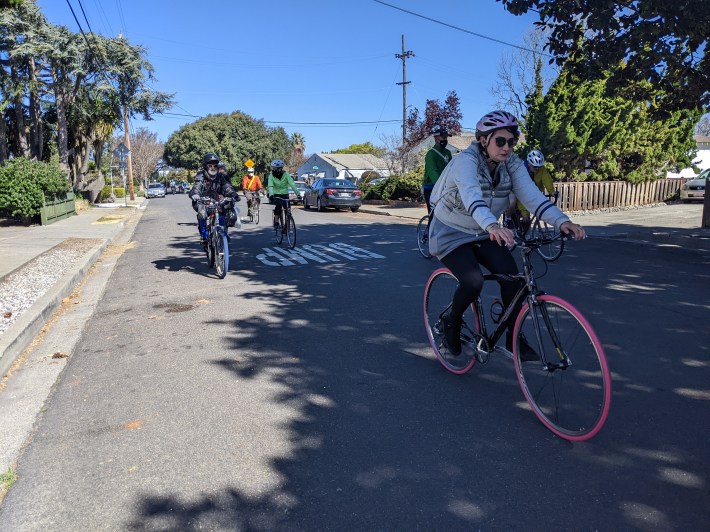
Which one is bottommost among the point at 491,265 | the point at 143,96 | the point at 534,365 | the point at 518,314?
the point at 534,365

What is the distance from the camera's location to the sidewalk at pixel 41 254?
5648 mm

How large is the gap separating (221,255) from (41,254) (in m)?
5.01

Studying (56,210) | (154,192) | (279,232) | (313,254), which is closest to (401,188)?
(56,210)

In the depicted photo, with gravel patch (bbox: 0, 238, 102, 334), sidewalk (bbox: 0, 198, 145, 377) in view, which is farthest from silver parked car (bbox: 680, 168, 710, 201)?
gravel patch (bbox: 0, 238, 102, 334)

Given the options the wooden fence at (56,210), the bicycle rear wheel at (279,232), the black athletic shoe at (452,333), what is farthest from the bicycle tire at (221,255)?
the wooden fence at (56,210)

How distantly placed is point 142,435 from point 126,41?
32.5 metres

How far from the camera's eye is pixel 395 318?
6.11m

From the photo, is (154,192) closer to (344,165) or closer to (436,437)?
(344,165)

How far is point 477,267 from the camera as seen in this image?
3.86 m

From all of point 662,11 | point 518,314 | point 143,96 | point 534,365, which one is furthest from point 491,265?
point 143,96

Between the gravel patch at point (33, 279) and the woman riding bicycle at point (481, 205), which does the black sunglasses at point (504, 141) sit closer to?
the woman riding bicycle at point (481, 205)

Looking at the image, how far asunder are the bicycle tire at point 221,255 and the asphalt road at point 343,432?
189 centimetres

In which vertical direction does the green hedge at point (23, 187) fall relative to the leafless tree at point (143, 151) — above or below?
below

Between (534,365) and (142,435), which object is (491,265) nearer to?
(534,365)
